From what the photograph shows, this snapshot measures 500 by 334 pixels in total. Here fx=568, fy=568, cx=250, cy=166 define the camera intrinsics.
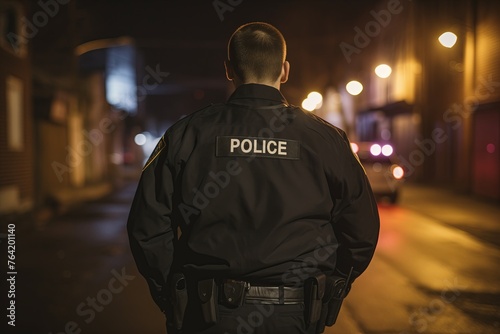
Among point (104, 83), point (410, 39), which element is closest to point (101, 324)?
point (410, 39)

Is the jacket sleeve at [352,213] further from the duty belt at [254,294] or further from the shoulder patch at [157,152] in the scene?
the shoulder patch at [157,152]

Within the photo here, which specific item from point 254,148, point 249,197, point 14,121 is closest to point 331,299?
point 249,197

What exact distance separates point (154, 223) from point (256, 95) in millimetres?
681

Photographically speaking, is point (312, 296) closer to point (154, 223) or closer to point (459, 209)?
point (154, 223)

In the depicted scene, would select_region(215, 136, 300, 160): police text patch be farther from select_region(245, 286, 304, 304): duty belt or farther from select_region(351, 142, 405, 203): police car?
select_region(351, 142, 405, 203): police car

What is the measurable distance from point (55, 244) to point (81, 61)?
105ft

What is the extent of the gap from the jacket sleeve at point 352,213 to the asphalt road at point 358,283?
3328mm

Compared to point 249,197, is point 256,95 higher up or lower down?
higher up

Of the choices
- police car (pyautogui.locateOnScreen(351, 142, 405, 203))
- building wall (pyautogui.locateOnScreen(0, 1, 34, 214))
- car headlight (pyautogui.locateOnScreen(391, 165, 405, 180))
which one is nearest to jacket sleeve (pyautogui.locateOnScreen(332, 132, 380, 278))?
building wall (pyautogui.locateOnScreen(0, 1, 34, 214))

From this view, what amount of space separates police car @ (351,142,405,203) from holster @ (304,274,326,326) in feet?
52.3

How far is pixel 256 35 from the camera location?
2.43 meters

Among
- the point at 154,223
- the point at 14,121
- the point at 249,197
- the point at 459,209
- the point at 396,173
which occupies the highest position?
the point at 14,121

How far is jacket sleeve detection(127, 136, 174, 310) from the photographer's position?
88.2 inches

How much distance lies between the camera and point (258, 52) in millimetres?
2418
